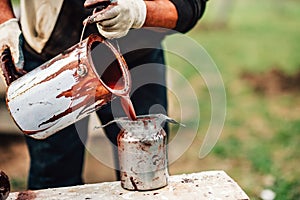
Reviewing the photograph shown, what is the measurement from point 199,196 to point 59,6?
1044 millimetres

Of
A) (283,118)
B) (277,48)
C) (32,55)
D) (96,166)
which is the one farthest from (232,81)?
(32,55)

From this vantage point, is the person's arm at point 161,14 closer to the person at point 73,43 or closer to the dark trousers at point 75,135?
the person at point 73,43

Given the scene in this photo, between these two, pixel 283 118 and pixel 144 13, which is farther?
pixel 283 118

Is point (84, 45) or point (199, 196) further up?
point (84, 45)

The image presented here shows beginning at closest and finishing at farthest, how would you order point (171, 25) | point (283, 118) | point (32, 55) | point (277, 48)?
point (171, 25), point (32, 55), point (283, 118), point (277, 48)

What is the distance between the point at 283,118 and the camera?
226 inches

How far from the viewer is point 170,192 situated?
89.8 inches

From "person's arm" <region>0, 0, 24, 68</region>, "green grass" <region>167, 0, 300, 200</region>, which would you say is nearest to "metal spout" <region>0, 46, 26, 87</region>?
"person's arm" <region>0, 0, 24, 68</region>

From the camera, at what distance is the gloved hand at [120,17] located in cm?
215

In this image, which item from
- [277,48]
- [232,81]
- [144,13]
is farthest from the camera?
[277,48]

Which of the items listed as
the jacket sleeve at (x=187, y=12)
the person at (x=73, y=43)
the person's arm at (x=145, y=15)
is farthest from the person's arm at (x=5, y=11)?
the jacket sleeve at (x=187, y=12)

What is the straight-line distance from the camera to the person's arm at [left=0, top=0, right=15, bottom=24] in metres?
2.62

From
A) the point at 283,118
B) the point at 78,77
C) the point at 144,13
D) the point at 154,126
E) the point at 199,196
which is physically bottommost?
the point at 283,118

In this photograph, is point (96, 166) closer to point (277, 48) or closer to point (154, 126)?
point (154, 126)
